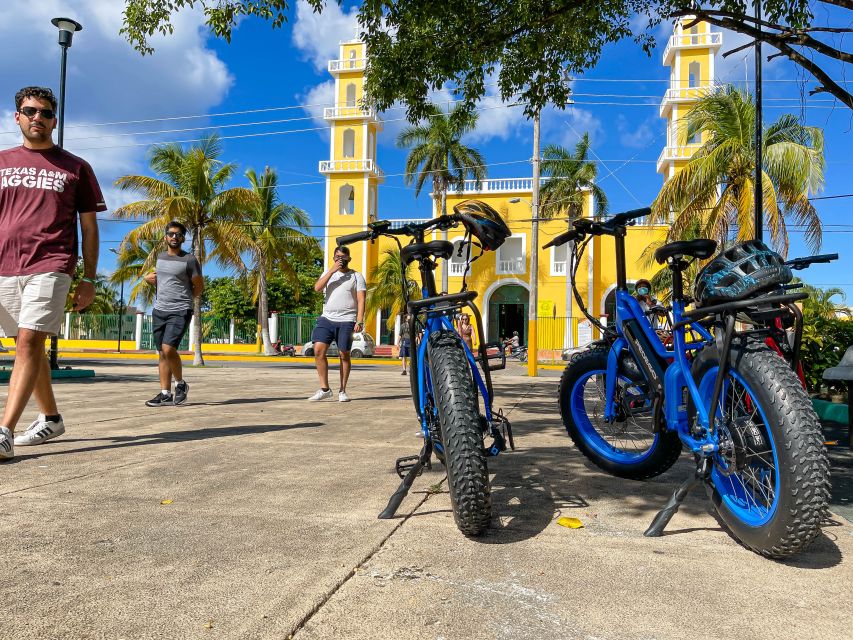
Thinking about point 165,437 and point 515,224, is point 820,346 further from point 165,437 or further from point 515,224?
point 515,224

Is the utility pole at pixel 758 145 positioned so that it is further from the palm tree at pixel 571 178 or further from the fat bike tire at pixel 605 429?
the palm tree at pixel 571 178

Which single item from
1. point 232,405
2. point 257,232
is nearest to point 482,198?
point 257,232

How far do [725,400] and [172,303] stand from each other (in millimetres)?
5647

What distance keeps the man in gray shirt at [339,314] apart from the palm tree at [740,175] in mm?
11336

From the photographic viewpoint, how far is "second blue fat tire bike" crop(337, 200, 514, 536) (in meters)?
2.24

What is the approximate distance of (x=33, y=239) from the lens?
3.60 m

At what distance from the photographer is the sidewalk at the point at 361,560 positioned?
5.32ft

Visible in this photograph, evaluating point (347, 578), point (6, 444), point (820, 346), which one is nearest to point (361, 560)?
point (347, 578)

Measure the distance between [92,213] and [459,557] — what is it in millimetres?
3220

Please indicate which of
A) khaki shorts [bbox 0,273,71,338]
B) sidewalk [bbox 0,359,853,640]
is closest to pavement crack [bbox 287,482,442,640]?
sidewalk [bbox 0,359,853,640]

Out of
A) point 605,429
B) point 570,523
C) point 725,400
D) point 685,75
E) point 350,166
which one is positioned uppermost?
point 685,75

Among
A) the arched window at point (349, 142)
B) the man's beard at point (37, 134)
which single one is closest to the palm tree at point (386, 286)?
the arched window at point (349, 142)

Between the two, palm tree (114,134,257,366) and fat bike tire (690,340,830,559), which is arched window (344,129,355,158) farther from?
fat bike tire (690,340,830,559)

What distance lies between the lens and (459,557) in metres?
2.11
